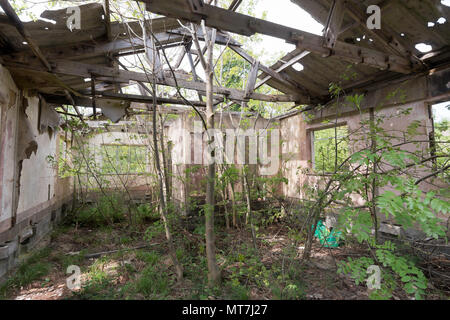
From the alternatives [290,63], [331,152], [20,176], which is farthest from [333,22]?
[20,176]

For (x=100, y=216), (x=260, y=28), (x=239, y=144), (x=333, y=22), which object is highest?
(x=333, y=22)

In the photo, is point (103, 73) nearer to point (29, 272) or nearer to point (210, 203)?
point (210, 203)

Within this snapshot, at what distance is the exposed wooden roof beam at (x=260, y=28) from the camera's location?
103 inches

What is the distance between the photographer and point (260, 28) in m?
3.01

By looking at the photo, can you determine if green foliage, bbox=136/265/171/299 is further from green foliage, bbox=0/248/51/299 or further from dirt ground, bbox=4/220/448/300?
green foliage, bbox=0/248/51/299

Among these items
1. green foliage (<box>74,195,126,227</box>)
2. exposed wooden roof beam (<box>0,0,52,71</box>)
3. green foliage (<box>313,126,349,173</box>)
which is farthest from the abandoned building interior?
green foliage (<box>74,195,126,227</box>)

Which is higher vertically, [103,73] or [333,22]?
[333,22]

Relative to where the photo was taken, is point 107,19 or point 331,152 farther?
point 331,152

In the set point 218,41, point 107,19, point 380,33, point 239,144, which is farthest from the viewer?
point 239,144

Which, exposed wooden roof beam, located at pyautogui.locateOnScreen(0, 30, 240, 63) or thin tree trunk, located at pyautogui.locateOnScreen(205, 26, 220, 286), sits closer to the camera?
thin tree trunk, located at pyautogui.locateOnScreen(205, 26, 220, 286)

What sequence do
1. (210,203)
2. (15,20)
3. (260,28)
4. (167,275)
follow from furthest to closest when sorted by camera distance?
(167,275)
(210,203)
(260,28)
(15,20)

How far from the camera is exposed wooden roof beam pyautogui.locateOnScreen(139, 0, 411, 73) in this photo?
2617mm

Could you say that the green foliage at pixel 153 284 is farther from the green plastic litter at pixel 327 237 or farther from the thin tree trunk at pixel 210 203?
the green plastic litter at pixel 327 237

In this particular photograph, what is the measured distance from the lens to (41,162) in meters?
5.46
